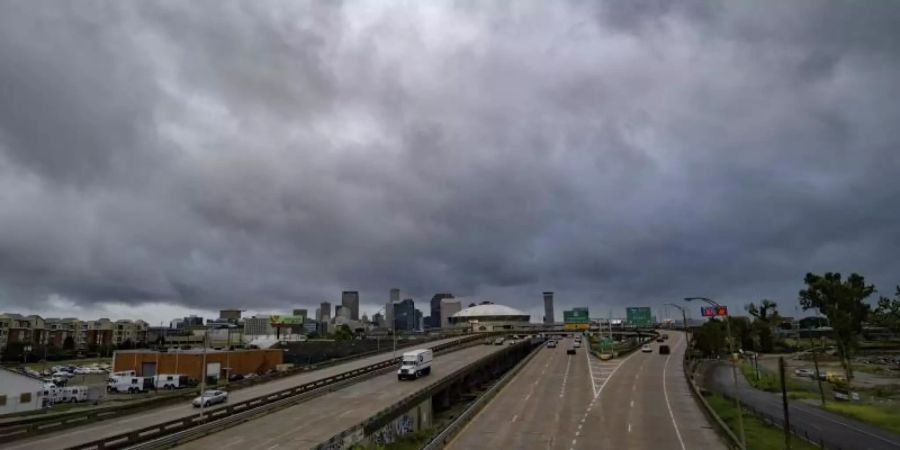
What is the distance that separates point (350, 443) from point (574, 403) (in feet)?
91.7

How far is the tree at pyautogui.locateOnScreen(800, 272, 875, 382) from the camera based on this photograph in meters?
96.1

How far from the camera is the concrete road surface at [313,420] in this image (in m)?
34.6

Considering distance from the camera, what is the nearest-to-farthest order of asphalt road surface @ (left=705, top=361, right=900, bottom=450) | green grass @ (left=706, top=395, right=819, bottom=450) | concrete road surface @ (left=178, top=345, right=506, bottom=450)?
concrete road surface @ (left=178, top=345, right=506, bottom=450) < green grass @ (left=706, top=395, right=819, bottom=450) < asphalt road surface @ (left=705, top=361, right=900, bottom=450)

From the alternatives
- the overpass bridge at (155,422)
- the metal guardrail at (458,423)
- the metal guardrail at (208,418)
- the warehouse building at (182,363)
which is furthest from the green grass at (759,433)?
the warehouse building at (182,363)

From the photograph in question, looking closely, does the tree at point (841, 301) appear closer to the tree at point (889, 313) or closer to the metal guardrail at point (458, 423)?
the tree at point (889, 313)

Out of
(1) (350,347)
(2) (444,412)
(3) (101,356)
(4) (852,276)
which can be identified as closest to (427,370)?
(2) (444,412)

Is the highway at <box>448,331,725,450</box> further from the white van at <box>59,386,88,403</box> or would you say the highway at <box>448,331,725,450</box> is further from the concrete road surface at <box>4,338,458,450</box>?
the white van at <box>59,386,88,403</box>

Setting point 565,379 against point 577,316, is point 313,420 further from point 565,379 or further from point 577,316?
point 577,316

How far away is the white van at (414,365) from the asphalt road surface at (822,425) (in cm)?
3734

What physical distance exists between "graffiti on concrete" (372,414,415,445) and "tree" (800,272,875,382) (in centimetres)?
8142

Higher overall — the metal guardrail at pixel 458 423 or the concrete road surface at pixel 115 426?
the concrete road surface at pixel 115 426

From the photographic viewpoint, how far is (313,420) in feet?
138

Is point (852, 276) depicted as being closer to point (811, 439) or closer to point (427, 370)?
point (811, 439)

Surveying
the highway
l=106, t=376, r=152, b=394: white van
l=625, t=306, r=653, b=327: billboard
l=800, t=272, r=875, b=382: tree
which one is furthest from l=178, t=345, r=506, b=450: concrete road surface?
l=625, t=306, r=653, b=327: billboard
